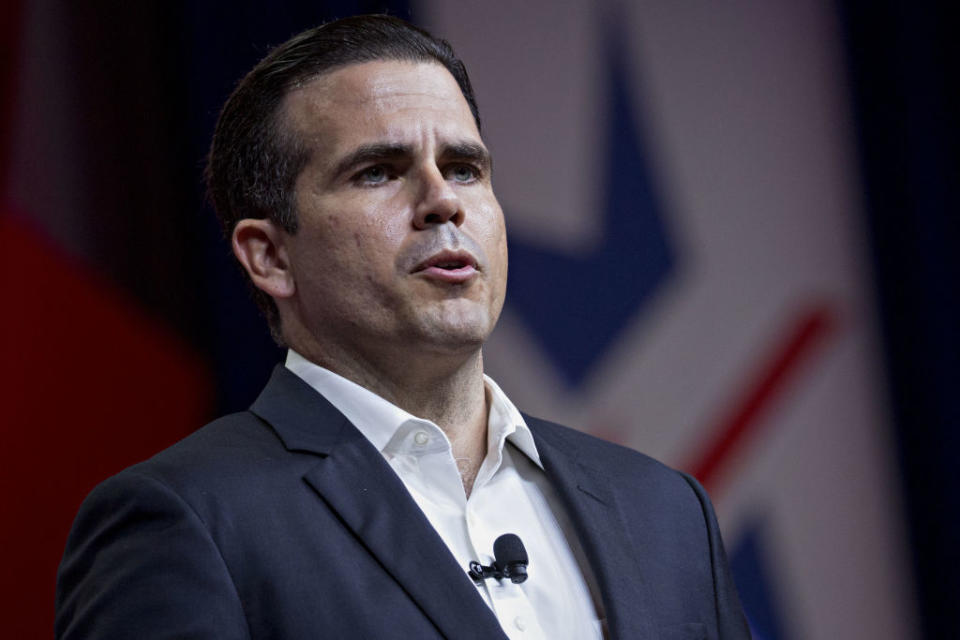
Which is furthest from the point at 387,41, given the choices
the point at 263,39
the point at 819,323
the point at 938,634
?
the point at 938,634

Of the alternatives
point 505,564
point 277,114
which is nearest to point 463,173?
point 277,114

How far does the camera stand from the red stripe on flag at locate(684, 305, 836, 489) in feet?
9.29

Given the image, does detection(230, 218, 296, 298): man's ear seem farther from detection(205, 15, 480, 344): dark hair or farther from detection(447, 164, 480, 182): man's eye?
detection(447, 164, 480, 182): man's eye

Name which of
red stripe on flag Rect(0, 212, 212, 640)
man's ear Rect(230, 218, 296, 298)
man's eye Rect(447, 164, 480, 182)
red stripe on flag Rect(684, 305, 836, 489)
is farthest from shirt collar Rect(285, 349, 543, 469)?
red stripe on flag Rect(684, 305, 836, 489)

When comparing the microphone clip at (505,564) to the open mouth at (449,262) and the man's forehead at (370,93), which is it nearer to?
the open mouth at (449,262)

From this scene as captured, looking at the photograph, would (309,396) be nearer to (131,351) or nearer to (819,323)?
(131,351)

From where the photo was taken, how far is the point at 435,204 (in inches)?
64.6

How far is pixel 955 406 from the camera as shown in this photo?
9.12ft

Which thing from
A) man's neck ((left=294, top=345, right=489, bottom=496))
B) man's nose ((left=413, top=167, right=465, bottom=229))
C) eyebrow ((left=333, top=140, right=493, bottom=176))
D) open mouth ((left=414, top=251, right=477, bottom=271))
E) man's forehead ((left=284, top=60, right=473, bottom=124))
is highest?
man's forehead ((left=284, top=60, right=473, bottom=124))

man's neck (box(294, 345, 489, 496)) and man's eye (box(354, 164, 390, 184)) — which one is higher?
Answer: man's eye (box(354, 164, 390, 184))

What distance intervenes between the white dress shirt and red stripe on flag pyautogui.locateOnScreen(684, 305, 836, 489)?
1196 mm

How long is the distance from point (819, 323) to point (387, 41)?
5.25 ft

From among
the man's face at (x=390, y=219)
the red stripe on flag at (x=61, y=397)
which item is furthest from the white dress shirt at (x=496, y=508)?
the red stripe on flag at (x=61, y=397)

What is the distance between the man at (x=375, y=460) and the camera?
1358 mm
